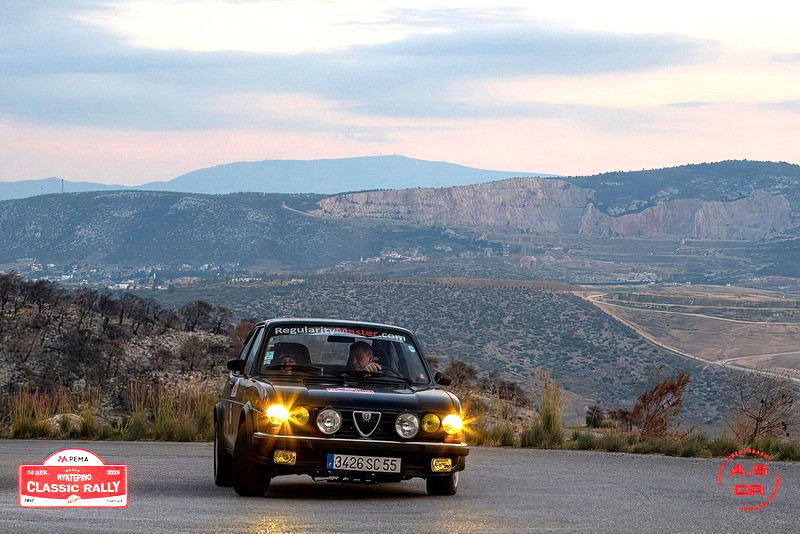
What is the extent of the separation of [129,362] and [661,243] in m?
149

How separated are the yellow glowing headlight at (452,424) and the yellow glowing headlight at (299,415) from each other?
127cm

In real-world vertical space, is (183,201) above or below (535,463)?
above

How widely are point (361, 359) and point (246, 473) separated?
1669mm

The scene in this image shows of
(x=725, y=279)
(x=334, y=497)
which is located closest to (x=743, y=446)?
(x=334, y=497)

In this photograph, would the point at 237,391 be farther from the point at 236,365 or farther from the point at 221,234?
the point at 221,234

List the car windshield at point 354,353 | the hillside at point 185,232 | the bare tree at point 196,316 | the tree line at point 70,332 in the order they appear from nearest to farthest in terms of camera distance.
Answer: the car windshield at point 354,353 < the tree line at point 70,332 < the bare tree at point 196,316 < the hillside at point 185,232

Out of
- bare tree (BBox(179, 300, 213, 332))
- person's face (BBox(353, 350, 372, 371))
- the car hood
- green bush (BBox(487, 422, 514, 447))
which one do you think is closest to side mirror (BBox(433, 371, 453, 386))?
person's face (BBox(353, 350, 372, 371))

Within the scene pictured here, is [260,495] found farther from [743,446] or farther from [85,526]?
[743,446]

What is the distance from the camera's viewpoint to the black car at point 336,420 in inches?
416

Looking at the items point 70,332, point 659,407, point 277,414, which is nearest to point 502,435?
point 659,407

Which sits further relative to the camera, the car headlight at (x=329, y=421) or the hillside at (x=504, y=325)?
the hillside at (x=504, y=325)

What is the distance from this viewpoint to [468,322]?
85500mm

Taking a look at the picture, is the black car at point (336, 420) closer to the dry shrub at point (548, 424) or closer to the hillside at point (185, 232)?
the dry shrub at point (548, 424)

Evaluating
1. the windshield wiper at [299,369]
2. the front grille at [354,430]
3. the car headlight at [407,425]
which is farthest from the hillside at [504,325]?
the front grille at [354,430]
